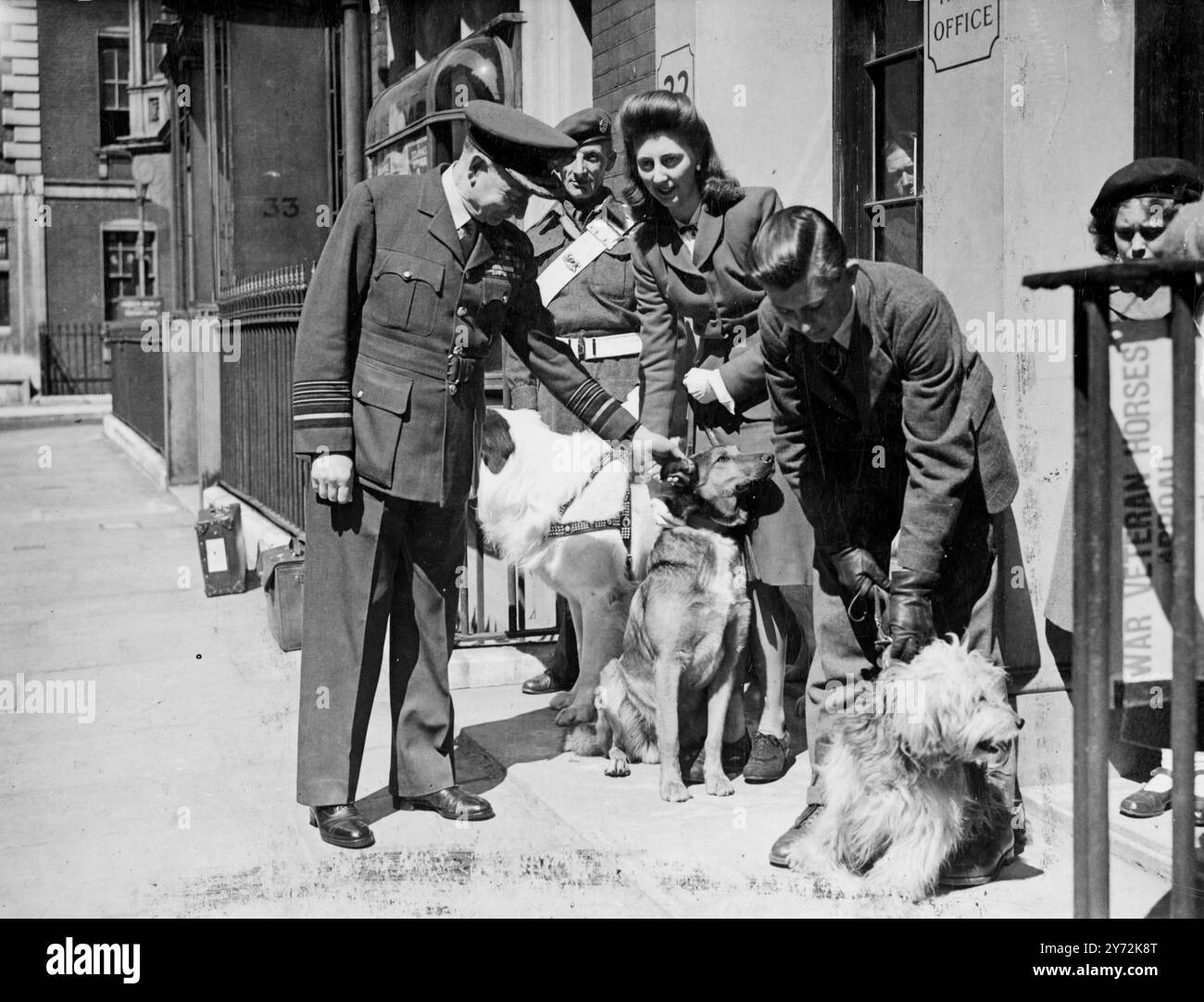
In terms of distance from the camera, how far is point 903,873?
4.02m

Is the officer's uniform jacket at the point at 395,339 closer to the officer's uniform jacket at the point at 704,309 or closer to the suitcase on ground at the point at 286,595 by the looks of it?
the officer's uniform jacket at the point at 704,309

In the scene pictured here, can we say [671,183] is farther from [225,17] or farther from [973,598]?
[225,17]

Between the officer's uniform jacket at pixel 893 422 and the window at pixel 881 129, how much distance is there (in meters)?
2.18

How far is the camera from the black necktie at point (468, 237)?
15.5 feet

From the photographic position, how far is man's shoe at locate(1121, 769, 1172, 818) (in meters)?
4.40

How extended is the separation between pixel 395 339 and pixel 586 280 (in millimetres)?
2056

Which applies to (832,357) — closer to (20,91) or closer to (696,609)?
(696,609)

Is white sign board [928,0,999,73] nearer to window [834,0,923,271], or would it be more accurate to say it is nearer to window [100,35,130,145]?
window [834,0,923,271]

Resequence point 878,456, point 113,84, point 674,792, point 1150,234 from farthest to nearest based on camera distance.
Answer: point 113,84
point 674,792
point 1150,234
point 878,456

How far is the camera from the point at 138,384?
18500 millimetres

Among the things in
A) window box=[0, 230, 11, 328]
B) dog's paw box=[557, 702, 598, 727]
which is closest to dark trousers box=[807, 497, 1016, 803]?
dog's paw box=[557, 702, 598, 727]

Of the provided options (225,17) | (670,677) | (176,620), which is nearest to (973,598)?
(670,677)

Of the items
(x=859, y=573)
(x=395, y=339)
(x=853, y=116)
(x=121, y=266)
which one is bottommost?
(x=859, y=573)

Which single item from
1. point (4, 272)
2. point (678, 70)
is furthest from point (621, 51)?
point (4, 272)
